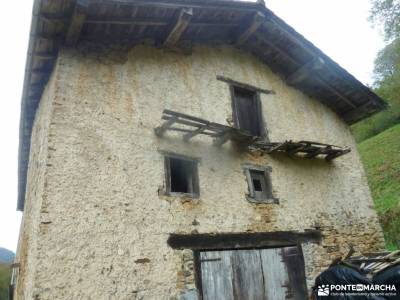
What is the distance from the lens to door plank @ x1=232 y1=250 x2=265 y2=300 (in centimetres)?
565

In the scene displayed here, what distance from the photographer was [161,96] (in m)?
6.30

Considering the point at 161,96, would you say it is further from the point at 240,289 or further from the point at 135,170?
the point at 240,289

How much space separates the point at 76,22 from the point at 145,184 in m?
2.89

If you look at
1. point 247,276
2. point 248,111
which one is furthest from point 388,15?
point 247,276

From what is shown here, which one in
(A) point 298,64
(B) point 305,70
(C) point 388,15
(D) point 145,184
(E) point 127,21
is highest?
(C) point 388,15

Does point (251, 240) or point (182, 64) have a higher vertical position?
point (182, 64)

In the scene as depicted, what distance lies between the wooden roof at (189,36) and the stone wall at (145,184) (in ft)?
1.15

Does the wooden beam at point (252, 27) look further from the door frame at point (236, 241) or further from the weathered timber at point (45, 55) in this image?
the door frame at point (236, 241)

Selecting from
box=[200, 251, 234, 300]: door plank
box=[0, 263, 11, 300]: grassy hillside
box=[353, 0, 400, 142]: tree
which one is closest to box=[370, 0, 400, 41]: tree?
box=[353, 0, 400, 142]: tree

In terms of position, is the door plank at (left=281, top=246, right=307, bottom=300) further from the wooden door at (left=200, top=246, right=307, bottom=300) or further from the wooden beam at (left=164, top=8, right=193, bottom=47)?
the wooden beam at (left=164, top=8, right=193, bottom=47)

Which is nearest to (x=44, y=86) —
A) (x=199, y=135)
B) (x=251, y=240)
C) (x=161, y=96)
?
(x=161, y=96)

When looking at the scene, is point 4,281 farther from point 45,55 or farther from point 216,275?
point 216,275

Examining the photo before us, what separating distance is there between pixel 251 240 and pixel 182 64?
3.98 m

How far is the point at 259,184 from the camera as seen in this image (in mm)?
7023
